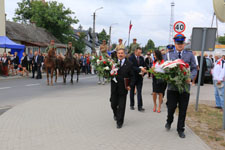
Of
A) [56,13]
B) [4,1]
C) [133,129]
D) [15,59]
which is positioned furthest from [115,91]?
[56,13]

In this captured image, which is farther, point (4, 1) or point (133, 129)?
point (4, 1)

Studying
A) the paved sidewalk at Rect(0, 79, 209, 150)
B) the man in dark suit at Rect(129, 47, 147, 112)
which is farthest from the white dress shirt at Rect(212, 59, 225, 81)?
the man in dark suit at Rect(129, 47, 147, 112)

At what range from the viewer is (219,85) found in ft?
29.2

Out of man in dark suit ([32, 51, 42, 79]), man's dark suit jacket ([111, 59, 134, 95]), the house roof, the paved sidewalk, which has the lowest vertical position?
the paved sidewalk

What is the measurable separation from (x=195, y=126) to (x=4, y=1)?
30.3 meters

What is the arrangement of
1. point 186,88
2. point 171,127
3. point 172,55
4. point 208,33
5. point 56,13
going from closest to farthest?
point 186,88
point 172,55
point 171,127
point 208,33
point 56,13

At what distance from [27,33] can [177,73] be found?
41.1m

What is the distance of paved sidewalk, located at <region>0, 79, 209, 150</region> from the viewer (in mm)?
5094

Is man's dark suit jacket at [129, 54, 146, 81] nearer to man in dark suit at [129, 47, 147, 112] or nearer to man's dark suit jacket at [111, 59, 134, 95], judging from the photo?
man in dark suit at [129, 47, 147, 112]

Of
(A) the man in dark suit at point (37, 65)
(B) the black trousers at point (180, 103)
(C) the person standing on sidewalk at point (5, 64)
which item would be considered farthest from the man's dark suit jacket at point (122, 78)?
(C) the person standing on sidewalk at point (5, 64)

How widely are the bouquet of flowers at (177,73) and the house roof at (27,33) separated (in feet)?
111

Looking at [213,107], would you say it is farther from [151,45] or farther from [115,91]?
[151,45]

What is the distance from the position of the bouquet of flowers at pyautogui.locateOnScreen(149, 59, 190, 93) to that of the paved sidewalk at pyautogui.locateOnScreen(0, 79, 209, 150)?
112 cm

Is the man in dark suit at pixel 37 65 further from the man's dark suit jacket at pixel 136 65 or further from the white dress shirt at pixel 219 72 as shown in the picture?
the white dress shirt at pixel 219 72
